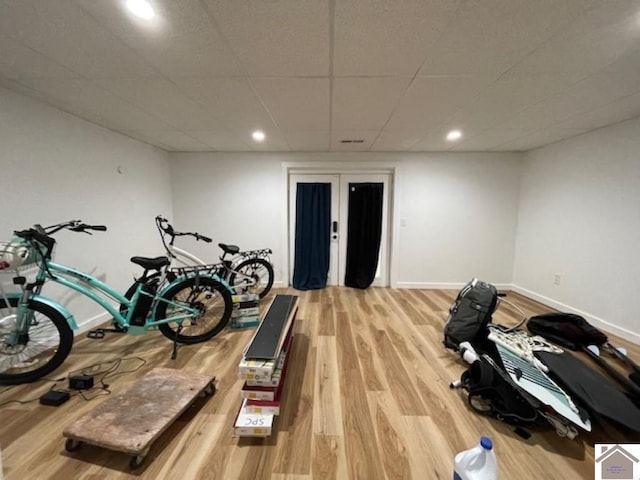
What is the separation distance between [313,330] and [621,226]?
11.8 ft

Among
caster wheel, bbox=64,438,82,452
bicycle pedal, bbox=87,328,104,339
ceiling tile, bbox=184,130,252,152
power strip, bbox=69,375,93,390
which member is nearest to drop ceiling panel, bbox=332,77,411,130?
ceiling tile, bbox=184,130,252,152

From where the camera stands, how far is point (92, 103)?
221 centimetres

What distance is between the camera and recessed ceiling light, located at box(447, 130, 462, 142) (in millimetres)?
2984

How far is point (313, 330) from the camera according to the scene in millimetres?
2691

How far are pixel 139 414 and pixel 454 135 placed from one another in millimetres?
4039

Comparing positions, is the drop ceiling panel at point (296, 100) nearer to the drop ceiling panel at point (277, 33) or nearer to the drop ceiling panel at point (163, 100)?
the drop ceiling panel at point (277, 33)

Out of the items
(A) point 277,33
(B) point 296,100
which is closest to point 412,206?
(B) point 296,100

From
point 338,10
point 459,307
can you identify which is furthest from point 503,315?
point 338,10

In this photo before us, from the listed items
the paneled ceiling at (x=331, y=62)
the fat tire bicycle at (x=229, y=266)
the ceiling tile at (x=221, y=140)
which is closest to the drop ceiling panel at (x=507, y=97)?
the paneled ceiling at (x=331, y=62)

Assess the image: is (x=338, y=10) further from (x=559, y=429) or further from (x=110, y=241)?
(x=110, y=241)

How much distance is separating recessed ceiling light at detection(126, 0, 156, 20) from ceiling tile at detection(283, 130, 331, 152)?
188 centimetres

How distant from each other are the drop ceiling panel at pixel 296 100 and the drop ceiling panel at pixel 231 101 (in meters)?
0.10

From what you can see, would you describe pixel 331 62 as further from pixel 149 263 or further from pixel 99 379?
pixel 99 379

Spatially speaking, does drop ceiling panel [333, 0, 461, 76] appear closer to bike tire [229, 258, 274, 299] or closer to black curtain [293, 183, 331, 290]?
black curtain [293, 183, 331, 290]
